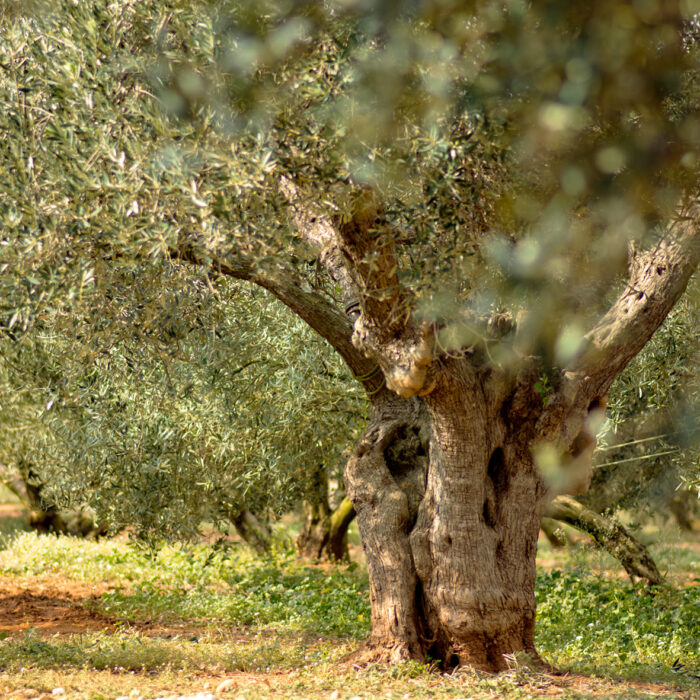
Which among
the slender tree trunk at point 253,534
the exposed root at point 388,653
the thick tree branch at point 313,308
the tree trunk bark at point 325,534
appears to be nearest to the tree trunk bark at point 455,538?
the exposed root at point 388,653

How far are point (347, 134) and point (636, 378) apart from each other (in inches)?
221

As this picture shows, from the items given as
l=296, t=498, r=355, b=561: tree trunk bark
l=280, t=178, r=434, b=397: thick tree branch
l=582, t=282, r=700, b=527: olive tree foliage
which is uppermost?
l=280, t=178, r=434, b=397: thick tree branch

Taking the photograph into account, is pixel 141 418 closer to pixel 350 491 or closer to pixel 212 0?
pixel 350 491

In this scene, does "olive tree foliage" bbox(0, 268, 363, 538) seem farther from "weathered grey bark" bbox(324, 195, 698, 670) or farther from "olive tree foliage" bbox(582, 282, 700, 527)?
"olive tree foliage" bbox(582, 282, 700, 527)

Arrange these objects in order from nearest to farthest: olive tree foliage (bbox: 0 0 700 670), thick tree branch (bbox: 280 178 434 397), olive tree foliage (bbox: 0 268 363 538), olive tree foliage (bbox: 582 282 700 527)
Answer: olive tree foliage (bbox: 0 0 700 670) < thick tree branch (bbox: 280 178 434 397) < olive tree foliage (bbox: 0 268 363 538) < olive tree foliage (bbox: 582 282 700 527)

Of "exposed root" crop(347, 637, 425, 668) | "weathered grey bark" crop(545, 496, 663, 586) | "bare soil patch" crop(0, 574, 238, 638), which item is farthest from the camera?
"weathered grey bark" crop(545, 496, 663, 586)

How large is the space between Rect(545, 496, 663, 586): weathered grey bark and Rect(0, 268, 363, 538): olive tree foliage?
3.21 meters

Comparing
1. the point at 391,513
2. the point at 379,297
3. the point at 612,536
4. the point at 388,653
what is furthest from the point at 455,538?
the point at 612,536

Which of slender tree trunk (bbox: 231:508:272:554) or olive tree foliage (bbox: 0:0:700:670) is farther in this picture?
slender tree trunk (bbox: 231:508:272:554)

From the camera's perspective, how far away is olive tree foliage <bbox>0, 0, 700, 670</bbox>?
443cm

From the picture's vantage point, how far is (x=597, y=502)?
12.6 meters

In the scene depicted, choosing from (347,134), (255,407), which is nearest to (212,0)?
(347,134)

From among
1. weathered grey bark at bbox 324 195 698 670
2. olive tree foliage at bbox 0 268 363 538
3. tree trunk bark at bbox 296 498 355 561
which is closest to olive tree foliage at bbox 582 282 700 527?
weathered grey bark at bbox 324 195 698 670

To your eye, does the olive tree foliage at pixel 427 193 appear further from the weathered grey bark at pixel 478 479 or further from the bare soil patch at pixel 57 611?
the bare soil patch at pixel 57 611
